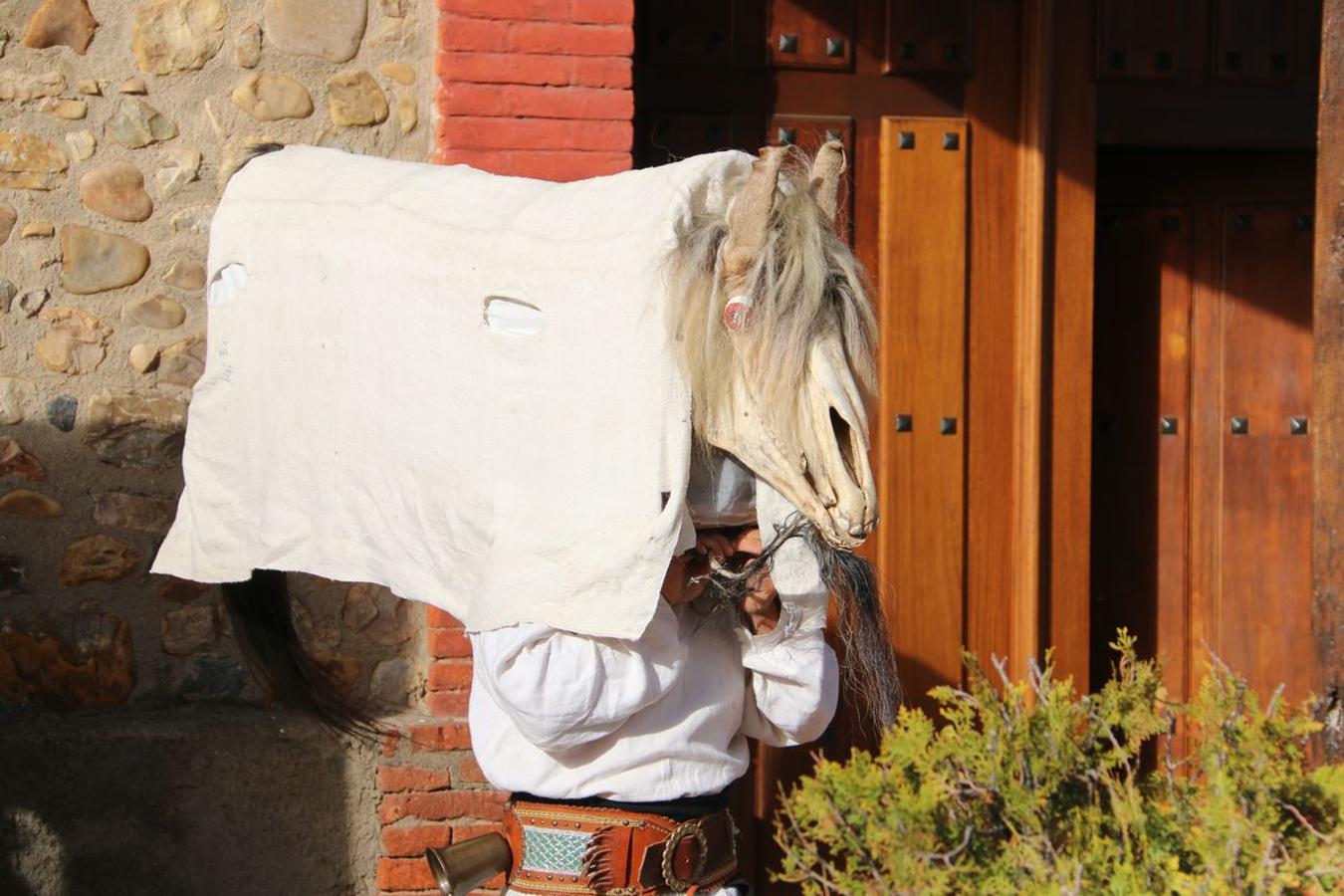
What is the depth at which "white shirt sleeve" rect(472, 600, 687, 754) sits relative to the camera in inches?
87.7

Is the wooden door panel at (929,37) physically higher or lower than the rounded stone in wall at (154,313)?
higher

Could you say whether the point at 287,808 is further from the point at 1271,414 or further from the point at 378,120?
the point at 1271,414

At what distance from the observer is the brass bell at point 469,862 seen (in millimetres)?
2498

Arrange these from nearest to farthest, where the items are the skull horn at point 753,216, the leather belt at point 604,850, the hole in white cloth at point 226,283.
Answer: the skull horn at point 753,216 < the leather belt at point 604,850 < the hole in white cloth at point 226,283

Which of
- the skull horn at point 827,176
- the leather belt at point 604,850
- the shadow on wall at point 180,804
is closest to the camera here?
the skull horn at point 827,176

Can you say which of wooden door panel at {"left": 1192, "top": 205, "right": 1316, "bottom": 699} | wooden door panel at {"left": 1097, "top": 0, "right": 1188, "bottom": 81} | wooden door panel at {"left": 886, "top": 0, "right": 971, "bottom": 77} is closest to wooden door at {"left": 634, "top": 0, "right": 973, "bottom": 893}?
wooden door panel at {"left": 886, "top": 0, "right": 971, "bottom": 77}

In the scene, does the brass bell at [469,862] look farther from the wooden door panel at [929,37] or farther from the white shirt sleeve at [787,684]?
the wooden door panel at [929,37]

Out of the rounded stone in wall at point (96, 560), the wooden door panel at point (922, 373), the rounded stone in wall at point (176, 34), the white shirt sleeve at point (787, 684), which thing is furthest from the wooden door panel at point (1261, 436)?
the rounded stone in wall at point (96, 560)

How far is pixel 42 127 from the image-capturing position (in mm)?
3406

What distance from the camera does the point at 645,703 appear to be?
2293 millimetres

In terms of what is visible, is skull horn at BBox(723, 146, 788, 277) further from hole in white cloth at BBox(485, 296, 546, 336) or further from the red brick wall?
the red brick wall

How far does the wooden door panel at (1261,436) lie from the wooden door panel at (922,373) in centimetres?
85

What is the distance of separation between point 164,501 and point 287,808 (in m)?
0.77

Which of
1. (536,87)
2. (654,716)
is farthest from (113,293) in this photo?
(654,716)
